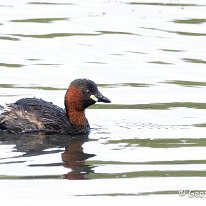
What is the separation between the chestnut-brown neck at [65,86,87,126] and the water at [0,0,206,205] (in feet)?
0.80

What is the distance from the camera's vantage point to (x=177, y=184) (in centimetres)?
1235

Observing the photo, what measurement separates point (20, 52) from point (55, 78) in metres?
Result: 2.09

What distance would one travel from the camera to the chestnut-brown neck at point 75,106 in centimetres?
1572

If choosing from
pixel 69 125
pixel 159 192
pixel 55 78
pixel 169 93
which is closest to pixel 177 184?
pixel 159 192

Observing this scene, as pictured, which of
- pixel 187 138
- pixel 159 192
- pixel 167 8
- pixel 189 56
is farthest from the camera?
pixel 167 8

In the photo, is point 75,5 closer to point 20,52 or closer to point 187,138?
point 20,52

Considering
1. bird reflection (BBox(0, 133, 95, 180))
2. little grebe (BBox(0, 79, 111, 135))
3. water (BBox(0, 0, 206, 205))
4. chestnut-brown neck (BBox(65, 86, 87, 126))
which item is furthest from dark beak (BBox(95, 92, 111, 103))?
bird reflection (BBox(0, 133, 95, 180))

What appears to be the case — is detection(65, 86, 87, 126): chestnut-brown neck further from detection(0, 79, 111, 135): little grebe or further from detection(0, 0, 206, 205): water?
detection(0, 0, 206, 205): water

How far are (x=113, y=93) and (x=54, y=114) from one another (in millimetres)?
2060

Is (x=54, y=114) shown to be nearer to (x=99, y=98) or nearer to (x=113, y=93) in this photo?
(x=99, y=98)

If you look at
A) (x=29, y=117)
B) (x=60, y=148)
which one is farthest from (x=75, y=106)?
(x=60, y=148)

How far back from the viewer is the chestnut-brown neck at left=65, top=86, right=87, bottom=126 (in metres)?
15.7

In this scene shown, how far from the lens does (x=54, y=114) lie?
15664 millimetres

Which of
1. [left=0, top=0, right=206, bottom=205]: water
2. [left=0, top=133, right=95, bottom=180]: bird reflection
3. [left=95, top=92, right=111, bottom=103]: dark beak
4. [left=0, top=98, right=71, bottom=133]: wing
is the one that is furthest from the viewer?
[left=95, top=92, right=111, bottom=103]: dark beak
